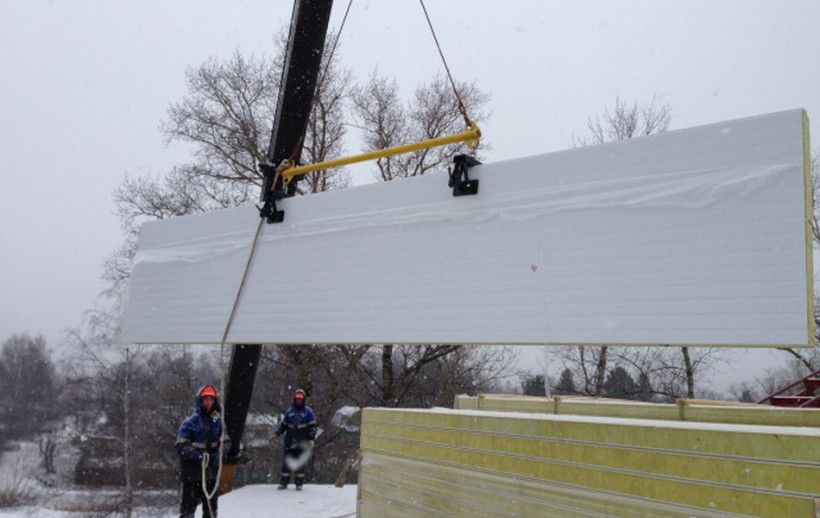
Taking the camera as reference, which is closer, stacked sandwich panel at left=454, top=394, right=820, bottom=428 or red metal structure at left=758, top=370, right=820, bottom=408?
stacked sandwich panel at left=454, top=394, right=820, bottom=428

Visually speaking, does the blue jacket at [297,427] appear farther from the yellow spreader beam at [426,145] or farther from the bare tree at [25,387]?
the bare tree at [25,387]

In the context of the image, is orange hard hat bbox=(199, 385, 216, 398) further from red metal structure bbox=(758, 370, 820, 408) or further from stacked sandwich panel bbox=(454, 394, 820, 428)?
red metal structure bbox=(758, 370, 820, 408)

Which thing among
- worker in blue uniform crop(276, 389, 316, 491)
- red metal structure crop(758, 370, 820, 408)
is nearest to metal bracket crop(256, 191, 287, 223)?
worker in blue uniform crop(276, 389, 316, 491)

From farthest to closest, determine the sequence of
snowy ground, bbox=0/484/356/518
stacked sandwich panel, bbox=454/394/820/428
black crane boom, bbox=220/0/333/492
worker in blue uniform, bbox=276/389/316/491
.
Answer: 1. worker in blue uniform, bbox=276/389/316/491
2. snowy ground, bbox=0/484/356/518
3. black crane boom, bbox=220/0/333/492
4. stacked sandwich panel, bbox=454/394/820/428

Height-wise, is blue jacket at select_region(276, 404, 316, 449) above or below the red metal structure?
below

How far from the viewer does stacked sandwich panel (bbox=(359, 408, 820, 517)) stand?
7.10 ft

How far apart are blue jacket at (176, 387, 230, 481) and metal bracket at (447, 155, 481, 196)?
10.2 ft

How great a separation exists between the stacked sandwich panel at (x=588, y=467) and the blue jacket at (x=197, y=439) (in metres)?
2.18

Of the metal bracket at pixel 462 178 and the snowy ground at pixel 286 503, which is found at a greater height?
the metal bracket at pixel 462 178

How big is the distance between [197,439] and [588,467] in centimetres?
412

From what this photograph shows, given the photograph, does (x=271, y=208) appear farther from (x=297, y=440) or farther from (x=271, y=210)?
(x=297, y=440)

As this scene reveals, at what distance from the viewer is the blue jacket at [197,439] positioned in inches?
225

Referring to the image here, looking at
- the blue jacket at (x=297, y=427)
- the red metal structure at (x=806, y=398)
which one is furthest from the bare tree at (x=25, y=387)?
the red metal structure at (x=806, y=398)

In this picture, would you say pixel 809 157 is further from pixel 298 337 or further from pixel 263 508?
pixel 263 508
